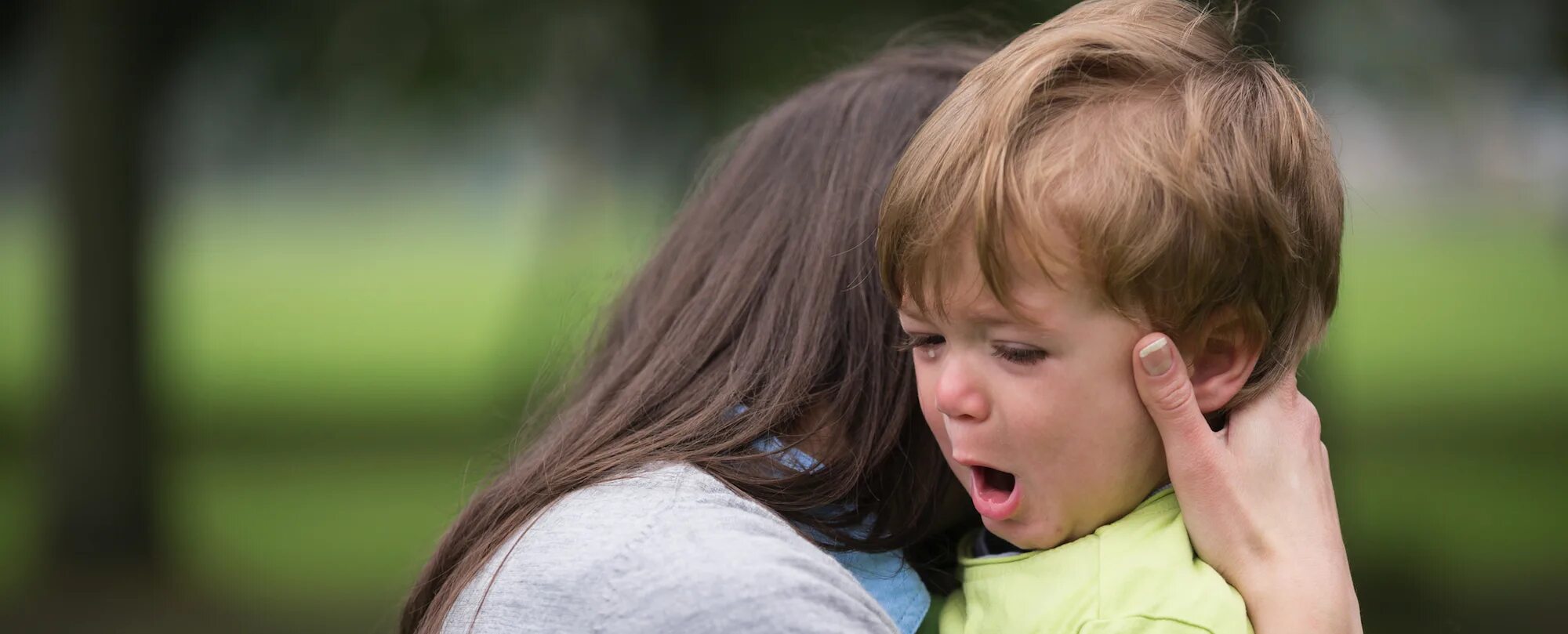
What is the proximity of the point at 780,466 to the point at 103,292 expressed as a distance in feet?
27.4

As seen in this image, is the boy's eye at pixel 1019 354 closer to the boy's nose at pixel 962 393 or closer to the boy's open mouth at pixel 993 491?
the boy's nose at pixel 962 393

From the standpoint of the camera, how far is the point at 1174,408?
1740 millimetres

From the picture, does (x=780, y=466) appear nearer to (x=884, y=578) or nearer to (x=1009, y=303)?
(x=884, y=578)

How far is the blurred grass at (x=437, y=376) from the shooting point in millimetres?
8406

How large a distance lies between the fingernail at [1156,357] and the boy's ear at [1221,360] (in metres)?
0.07

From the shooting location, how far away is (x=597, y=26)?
9008mm

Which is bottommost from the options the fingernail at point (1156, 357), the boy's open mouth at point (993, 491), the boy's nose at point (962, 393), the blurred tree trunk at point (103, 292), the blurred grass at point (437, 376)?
the blurred grass at point (437, 376)

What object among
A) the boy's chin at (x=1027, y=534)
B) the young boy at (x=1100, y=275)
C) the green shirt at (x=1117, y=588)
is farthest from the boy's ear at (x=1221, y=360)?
the boy's chin at (x=1027, y=534)

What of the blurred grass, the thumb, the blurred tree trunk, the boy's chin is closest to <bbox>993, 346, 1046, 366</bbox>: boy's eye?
the thumb

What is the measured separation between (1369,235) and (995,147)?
47.3ft

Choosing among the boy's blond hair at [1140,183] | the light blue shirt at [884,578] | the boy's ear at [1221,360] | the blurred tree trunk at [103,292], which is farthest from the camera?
the blurred tree trunk at [103,292]

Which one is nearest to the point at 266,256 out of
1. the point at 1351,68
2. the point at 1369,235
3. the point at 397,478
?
the point at 397,478

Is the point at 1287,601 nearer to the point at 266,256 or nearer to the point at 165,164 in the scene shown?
the point at 165,164

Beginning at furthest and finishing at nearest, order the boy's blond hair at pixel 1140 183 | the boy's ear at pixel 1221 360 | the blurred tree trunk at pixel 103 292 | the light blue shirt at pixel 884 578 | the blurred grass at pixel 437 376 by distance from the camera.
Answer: the blurred tree trunk at pixel 103 292 → the blurred grass at pixel 437 376 → the light blue shirt at pixel 884 578 → the boy's ear at pixel 1221 360 → the boy's blond hair at pixel 1140 183
